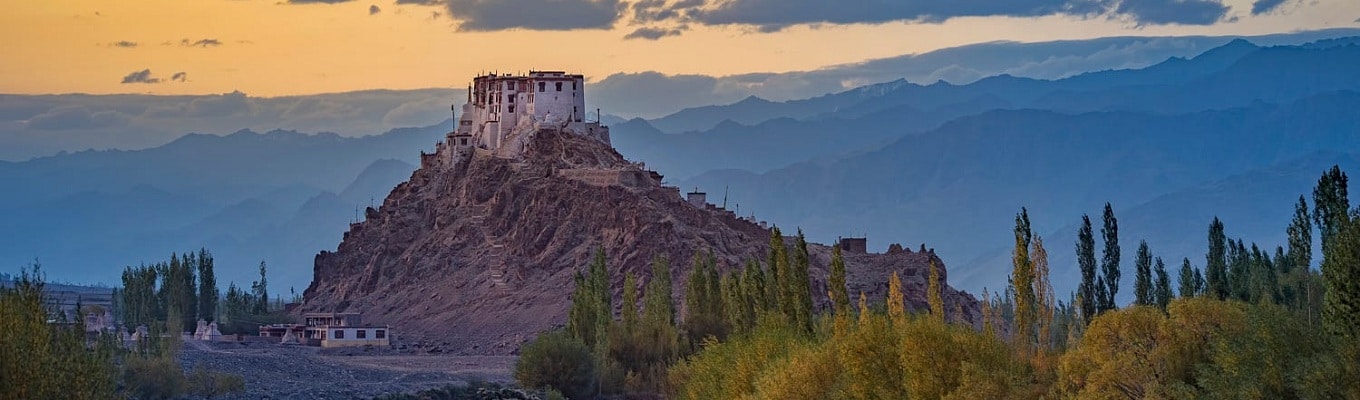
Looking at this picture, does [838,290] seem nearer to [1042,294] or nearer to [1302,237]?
[1042,294]

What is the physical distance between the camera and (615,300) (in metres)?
114

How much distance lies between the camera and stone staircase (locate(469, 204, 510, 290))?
12362cm

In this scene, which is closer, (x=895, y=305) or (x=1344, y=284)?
(x=1344, y=284)

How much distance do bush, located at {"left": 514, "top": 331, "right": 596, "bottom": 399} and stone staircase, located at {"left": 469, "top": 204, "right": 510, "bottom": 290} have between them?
41.1 metres

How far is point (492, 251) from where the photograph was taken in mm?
127125

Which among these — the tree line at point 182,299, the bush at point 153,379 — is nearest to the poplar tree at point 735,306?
the bush at point 153,379

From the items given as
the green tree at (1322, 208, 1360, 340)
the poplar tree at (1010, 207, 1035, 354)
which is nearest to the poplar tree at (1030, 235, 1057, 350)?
the poplar tree at (1010, 207, 1035, 354)

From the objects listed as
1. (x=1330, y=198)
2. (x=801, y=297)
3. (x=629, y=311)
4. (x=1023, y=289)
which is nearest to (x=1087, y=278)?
(x=801, y=297)

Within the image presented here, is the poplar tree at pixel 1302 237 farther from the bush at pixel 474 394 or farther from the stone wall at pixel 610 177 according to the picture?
the stone wall at pixel 610 177

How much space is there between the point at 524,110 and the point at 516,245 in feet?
32.2

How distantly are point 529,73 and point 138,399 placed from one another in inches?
2609

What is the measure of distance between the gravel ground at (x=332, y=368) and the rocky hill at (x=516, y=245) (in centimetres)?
738

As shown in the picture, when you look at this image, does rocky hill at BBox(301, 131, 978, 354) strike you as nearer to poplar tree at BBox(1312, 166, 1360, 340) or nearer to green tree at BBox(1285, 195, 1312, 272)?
green tree at BBox(1285, 195, 1312, 272)

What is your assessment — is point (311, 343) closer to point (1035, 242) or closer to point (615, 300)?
point (615, 300)
